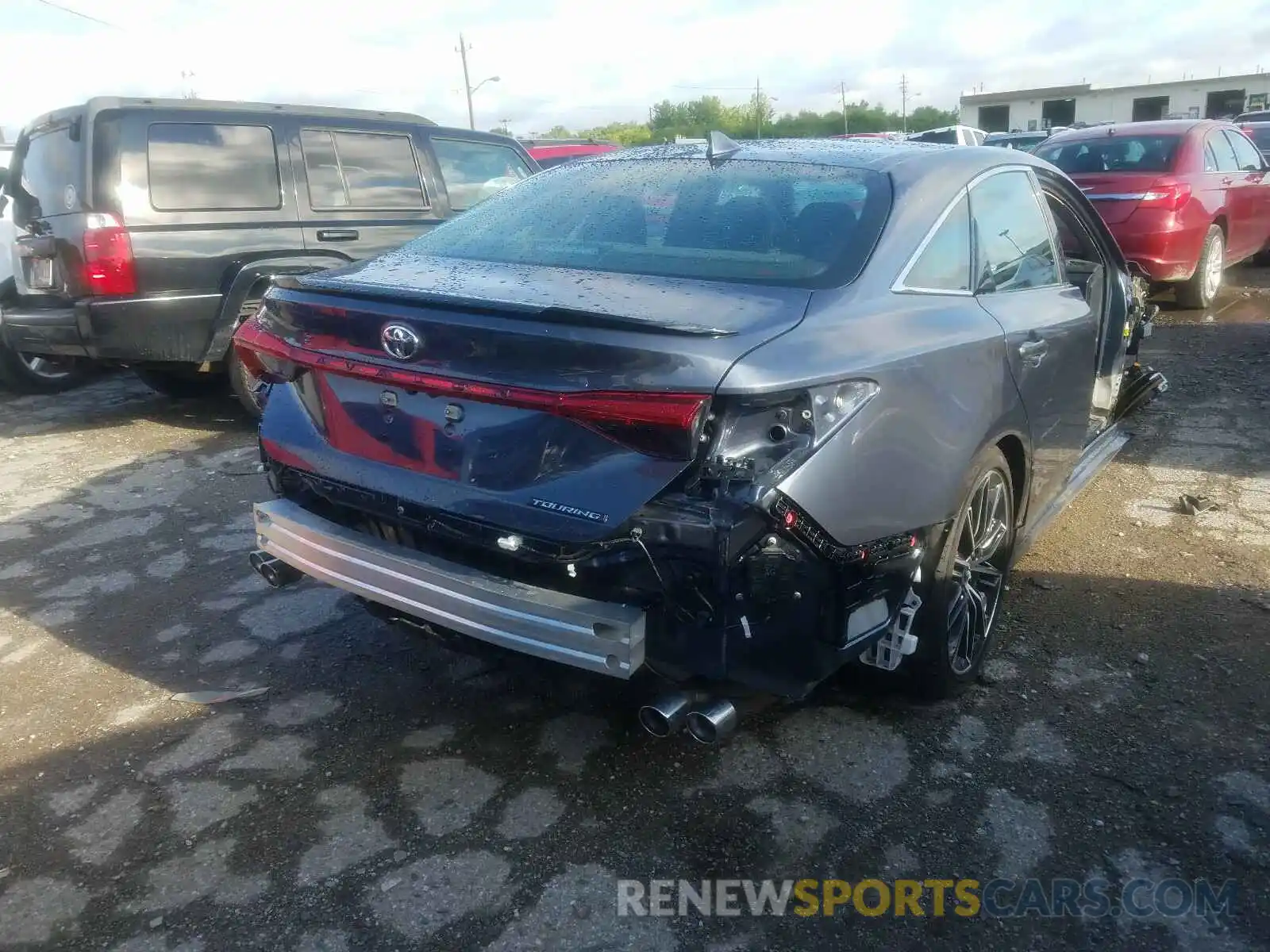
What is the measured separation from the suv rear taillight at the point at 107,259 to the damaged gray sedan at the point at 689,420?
125 inches

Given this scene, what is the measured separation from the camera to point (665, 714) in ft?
8.04

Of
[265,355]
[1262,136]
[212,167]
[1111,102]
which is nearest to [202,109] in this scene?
[212,167]

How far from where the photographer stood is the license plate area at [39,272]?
6133 millimetres

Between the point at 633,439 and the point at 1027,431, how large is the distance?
1627mm

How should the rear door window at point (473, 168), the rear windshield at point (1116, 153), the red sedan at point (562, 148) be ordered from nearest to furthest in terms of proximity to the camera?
the rear door window at point (473, 168) < the rear windshield at point (1116, 153) < the red sedan at point (562, 148)

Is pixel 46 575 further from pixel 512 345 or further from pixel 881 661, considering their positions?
pixel 881 661

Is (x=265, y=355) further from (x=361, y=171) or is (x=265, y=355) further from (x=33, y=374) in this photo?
(x=33, y=374)

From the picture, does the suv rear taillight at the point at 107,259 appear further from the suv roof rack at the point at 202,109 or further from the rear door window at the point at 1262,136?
the rear door window at the point at 1262,136

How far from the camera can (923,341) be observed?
274cm

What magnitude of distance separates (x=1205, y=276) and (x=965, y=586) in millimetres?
7541

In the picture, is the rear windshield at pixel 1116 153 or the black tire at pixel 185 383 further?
the rear windshield at pixel 1116 153

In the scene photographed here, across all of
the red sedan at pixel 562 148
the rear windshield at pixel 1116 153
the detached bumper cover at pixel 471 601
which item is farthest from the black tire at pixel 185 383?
the red sedan at pixel 562 148

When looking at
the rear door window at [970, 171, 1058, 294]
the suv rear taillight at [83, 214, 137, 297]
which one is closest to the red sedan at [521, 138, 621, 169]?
the suv rear taillight at [83, 214, 137, 297]
